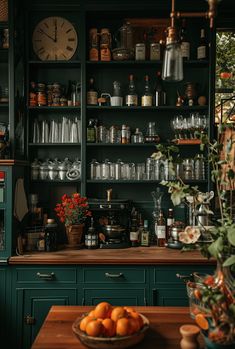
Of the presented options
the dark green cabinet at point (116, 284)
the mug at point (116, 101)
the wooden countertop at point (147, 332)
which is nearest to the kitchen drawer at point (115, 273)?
the dark green cabinet at point (116, 284)

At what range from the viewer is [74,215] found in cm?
321

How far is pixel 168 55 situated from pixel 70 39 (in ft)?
7.48

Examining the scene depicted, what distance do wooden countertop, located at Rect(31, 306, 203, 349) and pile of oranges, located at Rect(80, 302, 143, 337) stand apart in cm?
8

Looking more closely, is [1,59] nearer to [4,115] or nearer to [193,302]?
[4,115]

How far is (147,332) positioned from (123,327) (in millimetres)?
224

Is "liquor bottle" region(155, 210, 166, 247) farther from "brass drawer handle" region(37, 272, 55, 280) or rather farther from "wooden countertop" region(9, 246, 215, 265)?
"brass drawer handle" region(37, 272, 55, 280)

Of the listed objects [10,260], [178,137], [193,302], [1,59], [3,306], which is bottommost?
[3,306]

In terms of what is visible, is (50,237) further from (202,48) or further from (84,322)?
(202,48)

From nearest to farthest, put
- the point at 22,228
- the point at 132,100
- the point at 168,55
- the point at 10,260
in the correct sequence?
the point at 168,55 → the point at 10,260 → the point at 22,228 → the point at 132,100

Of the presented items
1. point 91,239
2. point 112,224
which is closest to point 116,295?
point 91,239

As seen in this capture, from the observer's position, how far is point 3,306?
289 cm

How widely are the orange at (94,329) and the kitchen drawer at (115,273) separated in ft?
4.87

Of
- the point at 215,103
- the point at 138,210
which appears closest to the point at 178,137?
the point at 215,103

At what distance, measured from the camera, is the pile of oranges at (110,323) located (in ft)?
4.60
